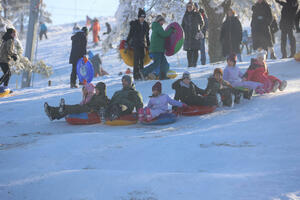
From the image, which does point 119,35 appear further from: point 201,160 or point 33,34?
point 201,160

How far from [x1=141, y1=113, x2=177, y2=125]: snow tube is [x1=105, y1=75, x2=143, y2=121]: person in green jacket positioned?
44cm

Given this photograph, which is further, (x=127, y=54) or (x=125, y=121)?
(x=127, y=54)

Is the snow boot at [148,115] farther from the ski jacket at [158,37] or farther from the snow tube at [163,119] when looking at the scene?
the ski jacket at [158,37]

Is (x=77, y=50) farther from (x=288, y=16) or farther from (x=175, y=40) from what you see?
(x=288, y=16)

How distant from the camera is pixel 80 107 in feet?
27.4

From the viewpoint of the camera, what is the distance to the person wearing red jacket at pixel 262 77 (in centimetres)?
902

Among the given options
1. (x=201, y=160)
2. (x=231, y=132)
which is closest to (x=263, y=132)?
(x=231, y=132)

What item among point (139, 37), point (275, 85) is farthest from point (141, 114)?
point (139, 37)

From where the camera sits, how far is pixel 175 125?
767 centimetres

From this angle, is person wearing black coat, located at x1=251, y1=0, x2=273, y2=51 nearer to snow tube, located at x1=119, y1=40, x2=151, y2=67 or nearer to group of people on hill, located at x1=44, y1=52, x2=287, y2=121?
snow tube, located at x1=119, y1=40, x2=151, y2=67

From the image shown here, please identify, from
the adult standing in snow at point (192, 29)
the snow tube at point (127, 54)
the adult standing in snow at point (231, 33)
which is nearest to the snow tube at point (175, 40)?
the snow tube at point (127, 54)

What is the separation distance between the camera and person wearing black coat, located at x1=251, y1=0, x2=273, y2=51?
1288 centimetres

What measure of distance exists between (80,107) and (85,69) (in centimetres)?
338

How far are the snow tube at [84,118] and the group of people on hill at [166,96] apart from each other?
9 centimetres
